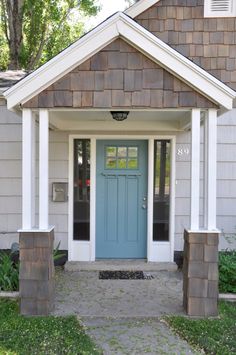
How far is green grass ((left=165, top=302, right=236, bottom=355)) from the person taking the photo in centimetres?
326

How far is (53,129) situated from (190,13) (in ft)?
9.38

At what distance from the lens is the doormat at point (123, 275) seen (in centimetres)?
519

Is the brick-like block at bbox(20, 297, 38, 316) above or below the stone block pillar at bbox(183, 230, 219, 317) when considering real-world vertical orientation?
below

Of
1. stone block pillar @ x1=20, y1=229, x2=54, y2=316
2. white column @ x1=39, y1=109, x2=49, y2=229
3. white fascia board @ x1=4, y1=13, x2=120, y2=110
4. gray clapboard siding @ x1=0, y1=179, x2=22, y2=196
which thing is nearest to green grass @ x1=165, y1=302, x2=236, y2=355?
stone block pillar @ x1=20, y1=229, x2=54, y2=316

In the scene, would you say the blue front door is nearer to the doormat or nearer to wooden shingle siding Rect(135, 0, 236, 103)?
the doormat

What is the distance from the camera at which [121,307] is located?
4.18m

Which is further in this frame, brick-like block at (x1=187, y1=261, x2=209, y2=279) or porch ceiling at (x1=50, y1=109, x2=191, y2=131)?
porch ceiling at (x1=50, y1=109, x2=191, y2=131)

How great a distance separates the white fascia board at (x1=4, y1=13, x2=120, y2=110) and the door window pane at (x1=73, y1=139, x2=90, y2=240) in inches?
79.6

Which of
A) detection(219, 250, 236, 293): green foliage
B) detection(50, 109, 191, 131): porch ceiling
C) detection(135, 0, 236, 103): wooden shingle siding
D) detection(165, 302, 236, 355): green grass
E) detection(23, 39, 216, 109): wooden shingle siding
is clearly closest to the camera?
detection(165, 302, 236, 355): green grass

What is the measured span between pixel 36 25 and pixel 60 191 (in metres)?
9.33

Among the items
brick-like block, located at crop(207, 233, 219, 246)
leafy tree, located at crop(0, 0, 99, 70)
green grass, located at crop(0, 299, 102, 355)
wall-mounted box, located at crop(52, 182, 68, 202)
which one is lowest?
green grass, located at crop(0, 299, 102, 355)

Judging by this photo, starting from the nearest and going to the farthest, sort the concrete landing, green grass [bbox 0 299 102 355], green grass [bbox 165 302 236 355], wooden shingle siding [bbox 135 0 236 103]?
green grass [bbox 0 299 102 355], green grass [bbox 165 302 236 355], the concrete landing, wooden shingle siding [bbox 135 0 236 103]

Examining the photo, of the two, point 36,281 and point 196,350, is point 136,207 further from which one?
point 196,350

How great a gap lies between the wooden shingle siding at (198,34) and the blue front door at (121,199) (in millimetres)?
1639
